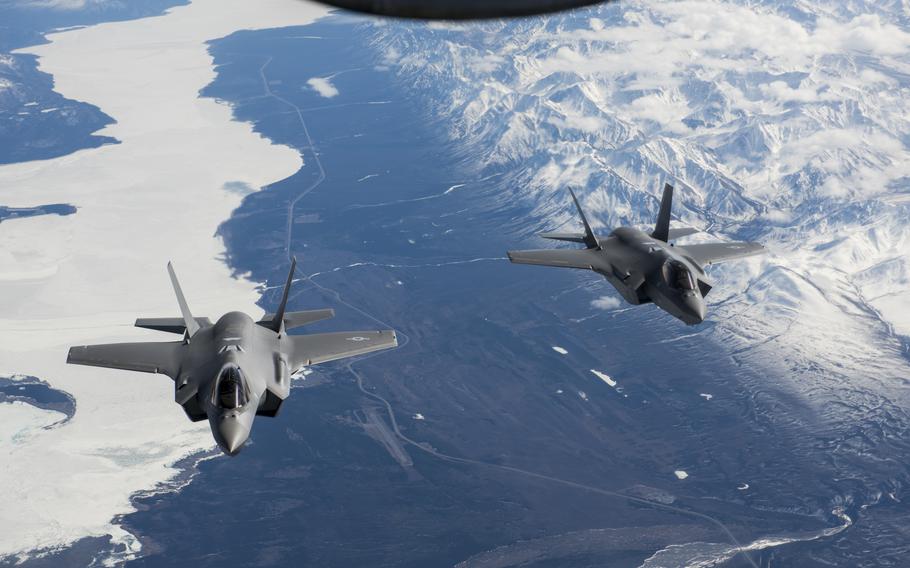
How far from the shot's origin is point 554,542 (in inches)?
6063

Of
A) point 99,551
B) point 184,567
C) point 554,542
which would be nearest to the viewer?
point 99,551

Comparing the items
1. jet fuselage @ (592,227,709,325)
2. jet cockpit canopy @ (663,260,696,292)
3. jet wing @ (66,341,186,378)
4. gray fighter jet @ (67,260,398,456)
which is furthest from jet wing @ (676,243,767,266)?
jet wing @ (66,341,186,378)

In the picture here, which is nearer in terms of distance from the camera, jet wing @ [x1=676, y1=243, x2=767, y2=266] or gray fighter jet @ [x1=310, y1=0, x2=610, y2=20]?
gray fighter jet @ [x1=310, y1=0, x2=610, y2=20]

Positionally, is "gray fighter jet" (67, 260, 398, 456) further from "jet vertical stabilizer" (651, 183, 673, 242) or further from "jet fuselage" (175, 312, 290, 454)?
"jet vertical stabilizer" (651, 183, 673, 242)

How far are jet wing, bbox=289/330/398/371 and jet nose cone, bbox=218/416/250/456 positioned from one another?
535cm

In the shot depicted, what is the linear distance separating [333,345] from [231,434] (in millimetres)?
7718

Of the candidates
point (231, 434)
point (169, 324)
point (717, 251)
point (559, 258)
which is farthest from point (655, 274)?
point (169, 324)

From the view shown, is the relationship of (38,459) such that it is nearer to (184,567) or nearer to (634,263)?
(184,567)

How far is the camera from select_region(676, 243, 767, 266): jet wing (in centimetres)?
3569

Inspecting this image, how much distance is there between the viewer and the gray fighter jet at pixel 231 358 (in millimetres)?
27453

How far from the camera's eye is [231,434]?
87.2ft

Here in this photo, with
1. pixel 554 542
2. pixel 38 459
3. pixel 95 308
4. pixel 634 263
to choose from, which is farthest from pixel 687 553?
pixel 95 308

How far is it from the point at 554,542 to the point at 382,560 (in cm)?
3409

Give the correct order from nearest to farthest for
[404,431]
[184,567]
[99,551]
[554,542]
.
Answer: [99,551], [184,567], [554,542], [404,431]
